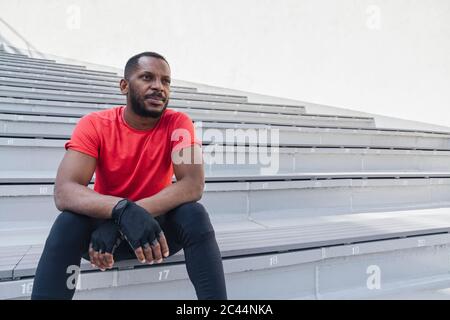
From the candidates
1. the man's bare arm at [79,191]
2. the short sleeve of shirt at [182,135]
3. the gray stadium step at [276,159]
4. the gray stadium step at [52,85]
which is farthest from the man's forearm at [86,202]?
the gray stadium step at [52,85]

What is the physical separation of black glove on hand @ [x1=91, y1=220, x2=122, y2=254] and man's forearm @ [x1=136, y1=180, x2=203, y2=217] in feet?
0.34

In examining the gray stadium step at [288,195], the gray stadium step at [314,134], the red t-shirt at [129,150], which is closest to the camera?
the red t-shirt at [129,150]

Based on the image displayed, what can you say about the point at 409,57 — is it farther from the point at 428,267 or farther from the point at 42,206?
the point at 42,206

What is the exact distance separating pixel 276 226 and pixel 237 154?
0.55m

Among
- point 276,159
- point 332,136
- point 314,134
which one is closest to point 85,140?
point 276,159

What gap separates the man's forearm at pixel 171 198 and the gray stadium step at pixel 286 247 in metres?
0.17

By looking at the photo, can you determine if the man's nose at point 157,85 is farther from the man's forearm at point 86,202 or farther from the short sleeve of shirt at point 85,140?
the man's forearm at point 86,202

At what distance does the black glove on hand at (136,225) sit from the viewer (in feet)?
2.59

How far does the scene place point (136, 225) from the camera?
2.60 ft

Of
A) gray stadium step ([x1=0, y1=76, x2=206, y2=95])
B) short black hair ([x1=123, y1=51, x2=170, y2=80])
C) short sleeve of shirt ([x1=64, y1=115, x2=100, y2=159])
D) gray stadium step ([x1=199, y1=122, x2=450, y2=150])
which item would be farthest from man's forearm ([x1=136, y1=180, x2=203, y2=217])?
gray stadium step ([x1=0, y1=76, x2=206, y2=95])

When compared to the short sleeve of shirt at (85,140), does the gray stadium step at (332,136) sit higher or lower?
higher

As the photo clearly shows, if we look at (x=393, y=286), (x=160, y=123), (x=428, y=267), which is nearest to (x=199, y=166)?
(x=160, y=123)

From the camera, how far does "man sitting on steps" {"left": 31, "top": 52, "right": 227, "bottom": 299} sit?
0.80 metres

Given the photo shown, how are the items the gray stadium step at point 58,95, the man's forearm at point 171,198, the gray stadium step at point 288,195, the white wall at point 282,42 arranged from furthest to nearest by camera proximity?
1. the white wall at point 282,42
2. the gray stadium step at point 58,95
3. the gray stadium step at point 288,195
4. the man's forearm at point 171,198
